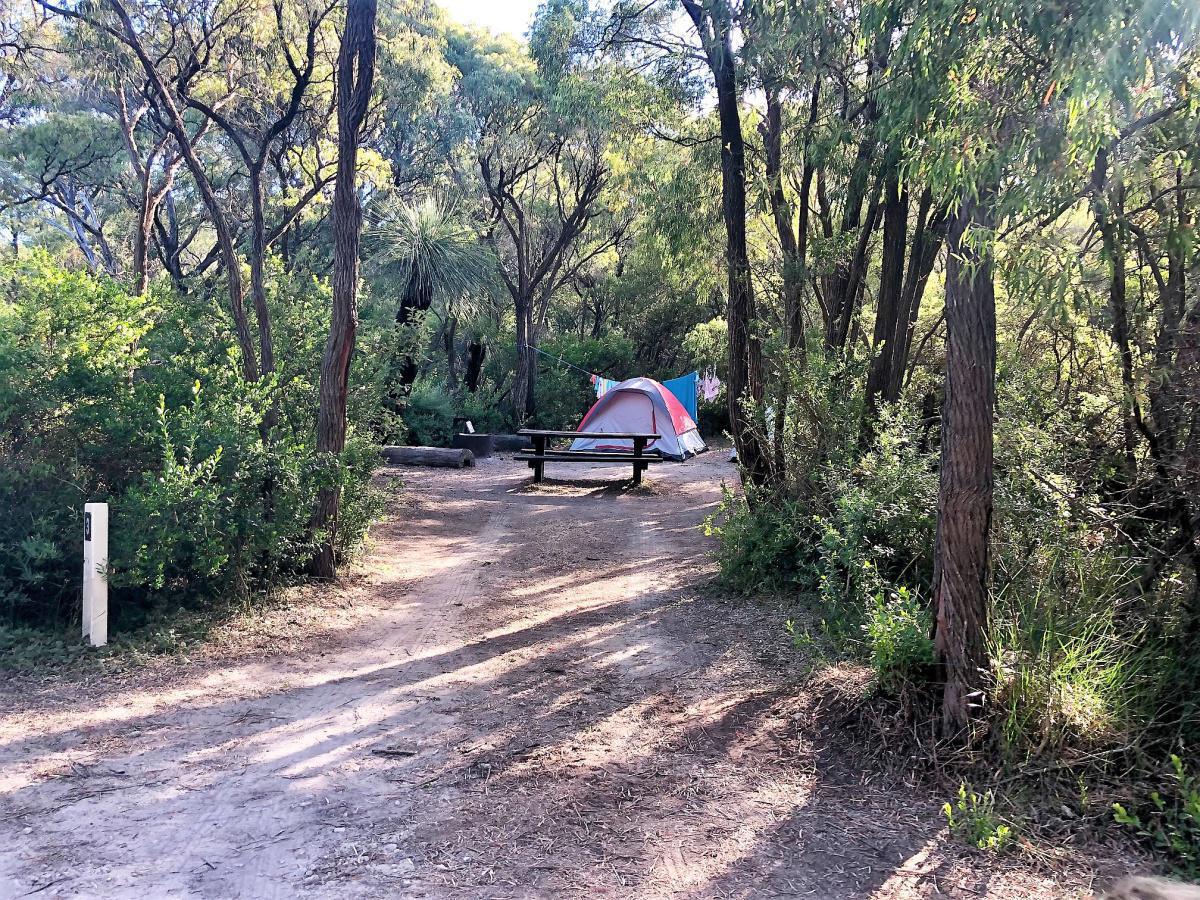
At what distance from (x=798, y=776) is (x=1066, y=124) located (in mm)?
3167

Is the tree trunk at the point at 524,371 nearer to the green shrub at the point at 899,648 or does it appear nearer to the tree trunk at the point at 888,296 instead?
the tree trunk at the point at 888,296

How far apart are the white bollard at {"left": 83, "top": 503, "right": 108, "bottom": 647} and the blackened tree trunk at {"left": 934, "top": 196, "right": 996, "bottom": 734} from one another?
205 inches

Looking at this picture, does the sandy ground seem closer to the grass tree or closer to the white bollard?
the white bollard

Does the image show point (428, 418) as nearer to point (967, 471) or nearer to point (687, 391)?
point (687, 391)

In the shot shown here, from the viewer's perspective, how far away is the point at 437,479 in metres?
15.9

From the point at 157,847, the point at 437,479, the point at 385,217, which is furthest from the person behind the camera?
the point at 385,217

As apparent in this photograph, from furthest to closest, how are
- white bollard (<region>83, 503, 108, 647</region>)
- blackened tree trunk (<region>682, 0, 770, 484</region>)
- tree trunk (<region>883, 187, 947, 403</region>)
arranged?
1. blackened tree trunk (<region>682, 0, 770, 484</region>)
2. tree trunk (<region>883, 187, 947, 403</region>)
3. white bollard (<region>83, 503, 108, 647</region>)

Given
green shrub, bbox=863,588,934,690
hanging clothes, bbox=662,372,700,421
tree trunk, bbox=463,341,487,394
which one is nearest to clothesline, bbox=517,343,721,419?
hanging clothes, bbox=662,372,700,421

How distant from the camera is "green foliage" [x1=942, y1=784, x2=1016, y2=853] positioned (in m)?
3.45

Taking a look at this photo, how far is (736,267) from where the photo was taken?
938 cm

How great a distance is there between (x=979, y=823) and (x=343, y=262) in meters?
6.75

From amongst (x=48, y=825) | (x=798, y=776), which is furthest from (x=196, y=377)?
(x=798, y=776)

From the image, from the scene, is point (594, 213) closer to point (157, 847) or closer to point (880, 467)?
point (880, 467)

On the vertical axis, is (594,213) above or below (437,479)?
above
